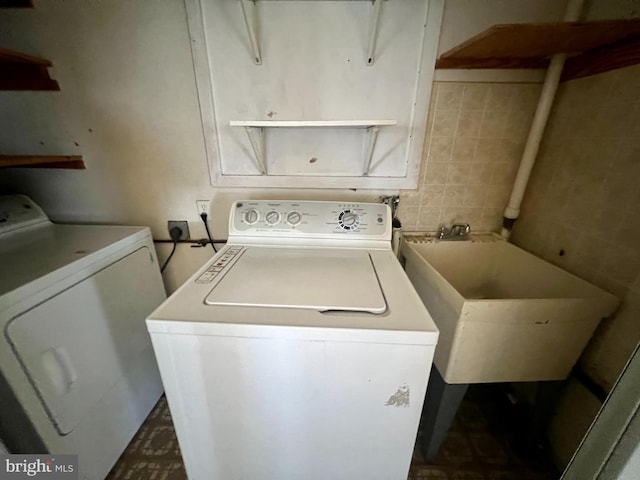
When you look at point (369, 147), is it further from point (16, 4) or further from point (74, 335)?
point (16, 4)

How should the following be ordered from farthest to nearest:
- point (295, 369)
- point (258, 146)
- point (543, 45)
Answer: point (258, 146)
point (543, 45)
point (295, 369)

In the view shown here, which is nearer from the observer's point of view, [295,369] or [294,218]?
[295,369]

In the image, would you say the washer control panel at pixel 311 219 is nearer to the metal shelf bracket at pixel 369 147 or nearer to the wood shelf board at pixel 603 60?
the metal shelf bracket at pixel 369 147

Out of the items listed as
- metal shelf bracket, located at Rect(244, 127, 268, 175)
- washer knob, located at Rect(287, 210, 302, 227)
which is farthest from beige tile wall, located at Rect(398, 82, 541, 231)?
metal shelf bracket, located at Rect(244, 127, 268, 175)

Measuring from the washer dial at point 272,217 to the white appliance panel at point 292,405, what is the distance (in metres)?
0.63

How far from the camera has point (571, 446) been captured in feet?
3.66

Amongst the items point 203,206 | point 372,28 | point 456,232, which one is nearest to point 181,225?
point 203,206

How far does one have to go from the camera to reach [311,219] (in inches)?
47.2

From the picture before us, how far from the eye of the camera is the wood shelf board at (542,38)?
0.82m

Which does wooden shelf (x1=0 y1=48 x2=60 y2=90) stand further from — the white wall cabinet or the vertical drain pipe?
the vertical drain pipe

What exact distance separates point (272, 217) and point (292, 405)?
0.77 m

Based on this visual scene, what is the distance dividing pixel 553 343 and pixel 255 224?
4.18ft

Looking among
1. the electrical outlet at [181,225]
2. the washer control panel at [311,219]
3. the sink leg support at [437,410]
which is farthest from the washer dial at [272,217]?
the sink leg support at [437,410]

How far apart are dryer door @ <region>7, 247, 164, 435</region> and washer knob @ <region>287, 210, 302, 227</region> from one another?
0.79 metres
